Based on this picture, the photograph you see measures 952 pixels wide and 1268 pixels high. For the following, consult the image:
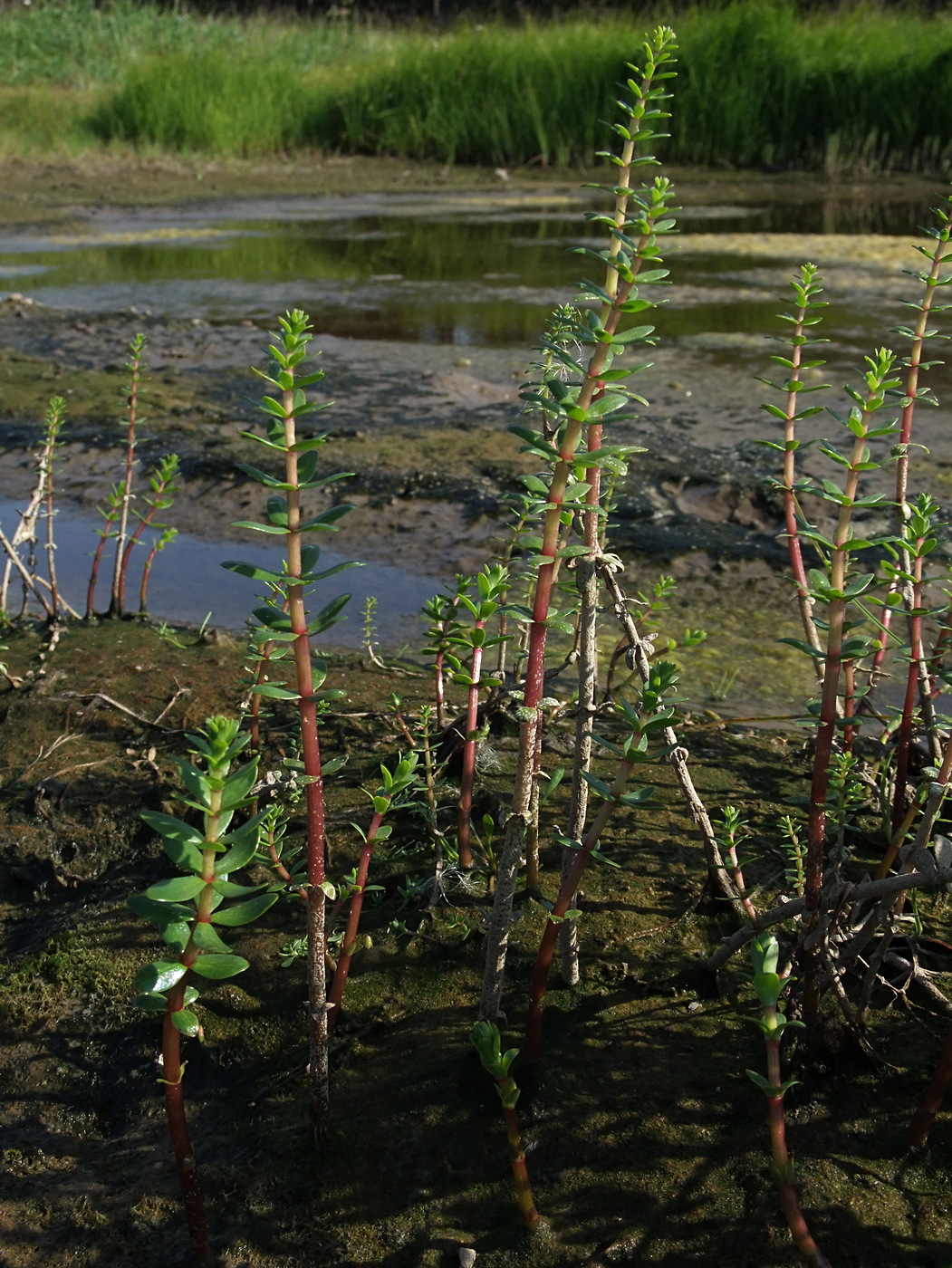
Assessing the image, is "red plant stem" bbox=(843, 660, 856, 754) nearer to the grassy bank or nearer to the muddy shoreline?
the muddy shoreline

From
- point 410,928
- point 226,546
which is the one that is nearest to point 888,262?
point 226,546

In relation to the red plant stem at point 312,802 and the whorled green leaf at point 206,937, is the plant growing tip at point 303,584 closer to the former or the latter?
the red plant stem at point 312,802

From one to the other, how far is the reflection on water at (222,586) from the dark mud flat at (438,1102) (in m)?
1.83

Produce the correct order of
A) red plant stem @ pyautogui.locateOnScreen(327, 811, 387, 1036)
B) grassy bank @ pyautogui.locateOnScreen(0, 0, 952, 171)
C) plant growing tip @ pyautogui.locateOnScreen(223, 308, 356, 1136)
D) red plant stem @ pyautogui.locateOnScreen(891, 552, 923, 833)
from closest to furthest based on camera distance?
1. plant growing tip @ pyautogui.locateOnScreen(223, 308, 356, 1136)
2. red plant stem @ pyautogui.locateOnScreen(327, 811, 387, 1036)
3. red plant stem @ pyautogui.locateOnScreen(891, 552, 923, 833)
4. grassy bank @ pyautogui.locateOnScreen(0, 0, 952, 171)

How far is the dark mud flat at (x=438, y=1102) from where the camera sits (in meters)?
1.58

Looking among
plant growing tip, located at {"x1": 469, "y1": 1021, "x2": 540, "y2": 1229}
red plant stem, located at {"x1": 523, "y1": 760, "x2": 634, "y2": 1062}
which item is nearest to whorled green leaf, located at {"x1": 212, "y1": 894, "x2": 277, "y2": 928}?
plant growing tip, located at {"x1": 469, "y1": 1021, "x2": 540, "y2": 1229}

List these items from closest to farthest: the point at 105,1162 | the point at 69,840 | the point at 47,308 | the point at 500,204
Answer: the point at 105,1162, the point at 69,840, the point at 47,308, the point at 500,204

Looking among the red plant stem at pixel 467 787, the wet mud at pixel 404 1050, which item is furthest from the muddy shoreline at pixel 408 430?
the red plant stem at pixel 467 787

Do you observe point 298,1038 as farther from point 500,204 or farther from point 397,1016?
point 500,204

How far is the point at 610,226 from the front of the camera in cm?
159

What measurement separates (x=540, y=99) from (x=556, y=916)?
16.5 metres

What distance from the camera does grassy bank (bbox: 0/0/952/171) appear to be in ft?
51.9

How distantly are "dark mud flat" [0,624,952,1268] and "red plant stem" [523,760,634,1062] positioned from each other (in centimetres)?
6

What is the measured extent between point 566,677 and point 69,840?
62.9 inches
